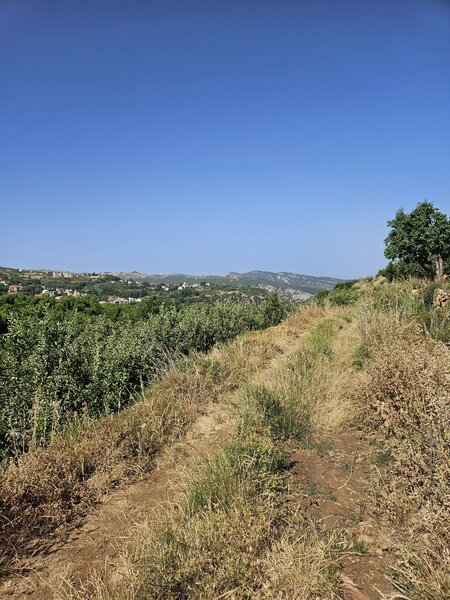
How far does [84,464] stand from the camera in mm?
3746

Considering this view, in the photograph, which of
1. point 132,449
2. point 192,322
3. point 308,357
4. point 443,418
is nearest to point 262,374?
point 308,357

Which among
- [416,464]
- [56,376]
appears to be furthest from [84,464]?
[416,464]

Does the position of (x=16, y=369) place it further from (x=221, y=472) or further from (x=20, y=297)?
(x=20, y=297)

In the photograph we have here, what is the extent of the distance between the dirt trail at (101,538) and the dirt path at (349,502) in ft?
3.73

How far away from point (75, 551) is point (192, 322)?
1130 centimetres

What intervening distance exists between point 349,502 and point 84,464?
8.57ft

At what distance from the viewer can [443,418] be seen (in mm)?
2727

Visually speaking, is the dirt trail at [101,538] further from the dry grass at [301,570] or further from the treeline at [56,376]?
the treeline at [56,376]

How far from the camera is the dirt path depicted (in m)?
2.28

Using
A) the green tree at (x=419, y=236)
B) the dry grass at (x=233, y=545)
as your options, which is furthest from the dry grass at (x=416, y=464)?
the green tree at (x=419, y=236)

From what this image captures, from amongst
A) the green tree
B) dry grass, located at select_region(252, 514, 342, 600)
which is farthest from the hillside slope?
the green tree

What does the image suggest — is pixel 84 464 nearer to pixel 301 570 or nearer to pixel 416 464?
pixel 301 570

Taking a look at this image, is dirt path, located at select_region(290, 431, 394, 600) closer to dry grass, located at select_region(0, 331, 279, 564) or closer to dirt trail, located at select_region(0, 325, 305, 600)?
dirt trail, located at select_region(0, 325, 305, 600)

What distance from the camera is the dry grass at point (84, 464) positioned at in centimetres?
308
